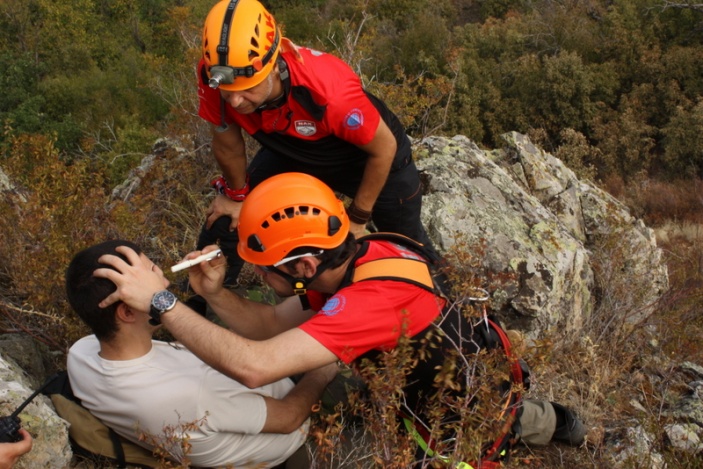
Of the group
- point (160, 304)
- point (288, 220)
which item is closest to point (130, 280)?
point (160, 304)

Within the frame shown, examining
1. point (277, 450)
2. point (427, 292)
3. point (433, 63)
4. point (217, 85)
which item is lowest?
point (433, 63)

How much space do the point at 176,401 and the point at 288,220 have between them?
90 centimetres

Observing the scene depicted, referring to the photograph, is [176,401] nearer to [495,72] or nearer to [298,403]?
[298,403]

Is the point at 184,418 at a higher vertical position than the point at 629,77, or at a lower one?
higher

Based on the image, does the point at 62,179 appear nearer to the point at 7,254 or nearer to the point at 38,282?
the point at 7,254

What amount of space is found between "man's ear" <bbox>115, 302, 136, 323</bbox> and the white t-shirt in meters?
0.18

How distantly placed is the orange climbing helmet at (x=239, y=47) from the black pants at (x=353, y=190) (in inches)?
30.8

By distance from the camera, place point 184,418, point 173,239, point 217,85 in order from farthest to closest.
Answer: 1. point 173,239
2. point 217,85
3. point 184,418

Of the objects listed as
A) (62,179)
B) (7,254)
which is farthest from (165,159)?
(7,254)

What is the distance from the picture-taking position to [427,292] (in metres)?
3.07

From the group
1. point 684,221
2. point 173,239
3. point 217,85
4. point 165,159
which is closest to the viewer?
point 217,85

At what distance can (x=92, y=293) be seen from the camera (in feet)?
9.36

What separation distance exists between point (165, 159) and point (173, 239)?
1.48m

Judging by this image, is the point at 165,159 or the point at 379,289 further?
the point at 165,159
